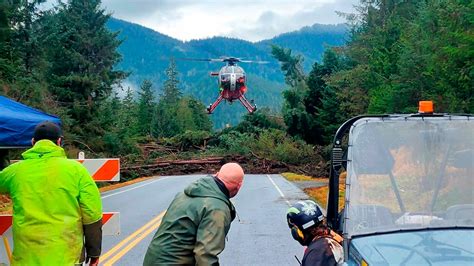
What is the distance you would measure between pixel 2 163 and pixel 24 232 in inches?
153

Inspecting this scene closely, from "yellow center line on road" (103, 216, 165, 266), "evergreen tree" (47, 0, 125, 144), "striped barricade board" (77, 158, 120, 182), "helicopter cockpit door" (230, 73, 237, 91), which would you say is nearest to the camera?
"striped barricade board" (77, 158, 120, 182)

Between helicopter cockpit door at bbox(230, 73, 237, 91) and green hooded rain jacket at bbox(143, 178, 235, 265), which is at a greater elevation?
helicopter cockpit door at bbox(230, 73, 237, 91)

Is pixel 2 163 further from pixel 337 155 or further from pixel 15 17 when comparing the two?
pixel 15 17

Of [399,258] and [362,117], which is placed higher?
[362,117]

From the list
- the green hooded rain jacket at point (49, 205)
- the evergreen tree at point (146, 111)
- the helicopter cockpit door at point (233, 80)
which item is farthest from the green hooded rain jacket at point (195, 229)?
the evergreen tree at point (146, 111)

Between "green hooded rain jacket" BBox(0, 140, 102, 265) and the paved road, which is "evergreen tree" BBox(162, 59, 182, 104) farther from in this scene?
"green hooded rain jacket" BBox(0, 140, 102, 265)

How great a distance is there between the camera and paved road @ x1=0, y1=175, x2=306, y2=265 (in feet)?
35.5

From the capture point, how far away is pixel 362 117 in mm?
4949

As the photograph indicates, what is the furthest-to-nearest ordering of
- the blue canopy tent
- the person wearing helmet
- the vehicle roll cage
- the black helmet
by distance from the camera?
the blue canopy tent
the vehicle roll cage
the black helmet
the person wearing helmet

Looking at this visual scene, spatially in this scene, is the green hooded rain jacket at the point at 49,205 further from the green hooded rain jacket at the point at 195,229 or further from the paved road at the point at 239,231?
the paved road at the point at 239,231

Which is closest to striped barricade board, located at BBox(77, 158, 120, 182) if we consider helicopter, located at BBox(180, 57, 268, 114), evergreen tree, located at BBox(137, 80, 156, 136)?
helicopter, located at BBox(180, 57, 268, 114)

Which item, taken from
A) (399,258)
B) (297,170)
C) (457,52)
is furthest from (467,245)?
(297,170)

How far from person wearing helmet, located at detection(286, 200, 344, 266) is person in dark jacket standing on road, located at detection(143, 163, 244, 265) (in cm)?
50

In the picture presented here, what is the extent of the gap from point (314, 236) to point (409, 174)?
3.08 feet
